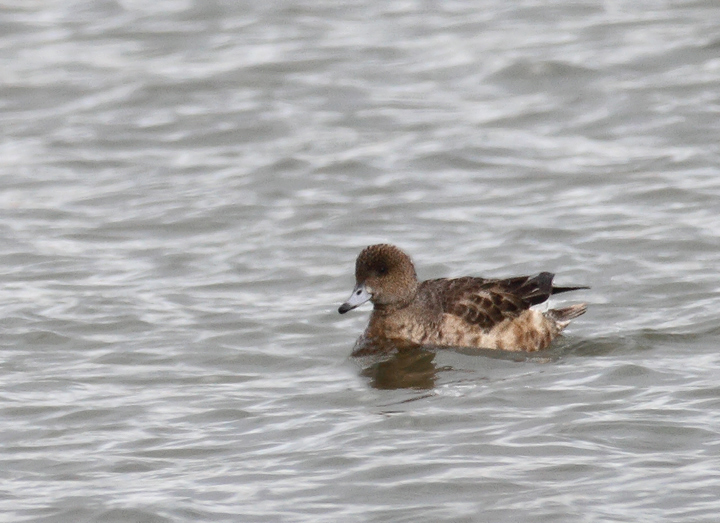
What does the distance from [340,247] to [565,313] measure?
8.82 feet

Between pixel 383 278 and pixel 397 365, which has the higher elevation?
pixel 383 278

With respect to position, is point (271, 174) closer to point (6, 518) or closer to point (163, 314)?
point (163, 314)

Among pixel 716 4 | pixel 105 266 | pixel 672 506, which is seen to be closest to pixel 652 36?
pixel 716 4

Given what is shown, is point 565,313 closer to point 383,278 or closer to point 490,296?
point 490,296

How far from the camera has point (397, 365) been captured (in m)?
10.3

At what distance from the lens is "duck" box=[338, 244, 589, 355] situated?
10391mm

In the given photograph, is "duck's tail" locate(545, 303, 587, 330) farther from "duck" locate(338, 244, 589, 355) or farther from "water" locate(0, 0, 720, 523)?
"water" locate(0, 0, 720, 523)

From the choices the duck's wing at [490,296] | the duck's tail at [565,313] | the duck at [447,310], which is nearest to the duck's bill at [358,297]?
the duck at [447,310]

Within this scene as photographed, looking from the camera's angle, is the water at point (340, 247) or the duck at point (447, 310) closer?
the water at point (340, 247)

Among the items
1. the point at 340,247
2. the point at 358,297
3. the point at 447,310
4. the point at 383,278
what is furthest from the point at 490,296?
the point at 340,247

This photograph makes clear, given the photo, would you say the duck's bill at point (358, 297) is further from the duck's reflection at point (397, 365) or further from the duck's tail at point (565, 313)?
the duck's tail at point (565, 313)

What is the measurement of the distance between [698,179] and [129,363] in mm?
6050

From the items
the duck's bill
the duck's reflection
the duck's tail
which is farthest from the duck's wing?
the duck's bill

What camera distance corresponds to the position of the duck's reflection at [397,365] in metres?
9.85
